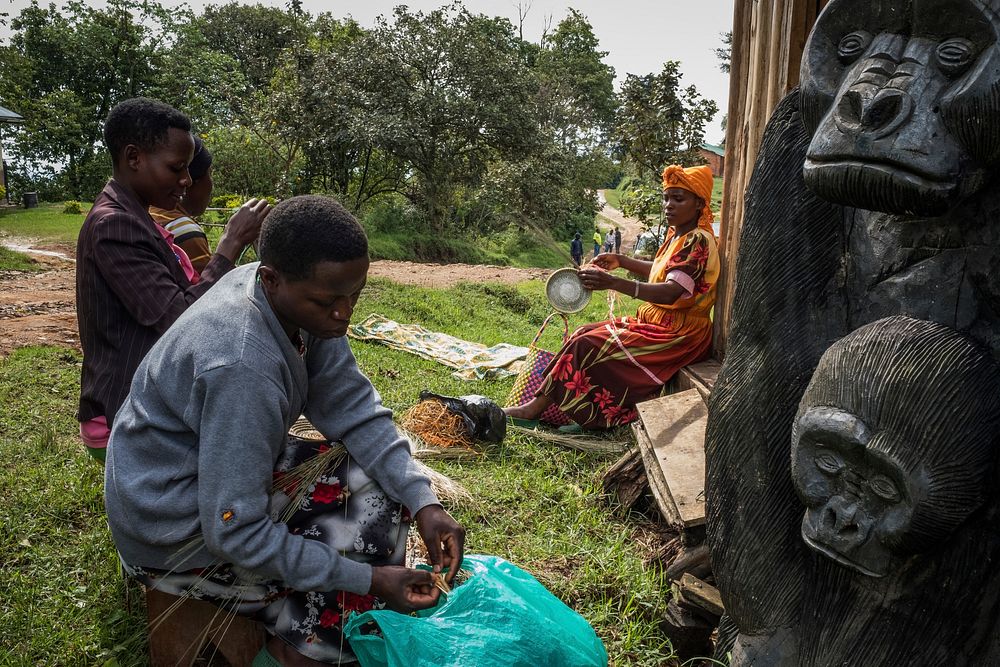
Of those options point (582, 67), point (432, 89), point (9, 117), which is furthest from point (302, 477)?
point (582, 67)

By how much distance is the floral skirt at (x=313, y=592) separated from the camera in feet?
7.20

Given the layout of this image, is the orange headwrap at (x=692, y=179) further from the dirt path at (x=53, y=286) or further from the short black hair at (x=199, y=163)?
the dirt path at (x=53, y=286)

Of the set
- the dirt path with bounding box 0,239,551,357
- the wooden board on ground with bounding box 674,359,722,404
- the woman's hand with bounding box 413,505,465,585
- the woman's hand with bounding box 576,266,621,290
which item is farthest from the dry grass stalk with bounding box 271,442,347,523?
the dirt path with bounding box 0,239,551,357

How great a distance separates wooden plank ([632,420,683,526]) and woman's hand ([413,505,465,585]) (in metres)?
1.11

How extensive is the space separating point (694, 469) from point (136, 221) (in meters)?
2.46

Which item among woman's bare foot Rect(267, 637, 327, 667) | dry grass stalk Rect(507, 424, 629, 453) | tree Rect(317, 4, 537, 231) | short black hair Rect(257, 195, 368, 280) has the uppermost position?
tree Rect(317, 4, 537, 231)

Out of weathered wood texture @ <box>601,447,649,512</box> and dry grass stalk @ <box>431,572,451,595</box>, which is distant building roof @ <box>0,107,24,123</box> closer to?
weathered wood texture @ <box>601,447,649,512</box>

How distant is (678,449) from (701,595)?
100cm

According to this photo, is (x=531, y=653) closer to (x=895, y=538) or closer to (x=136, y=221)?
(x=895, y=538)

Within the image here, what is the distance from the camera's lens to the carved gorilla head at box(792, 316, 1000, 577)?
1.31 metres

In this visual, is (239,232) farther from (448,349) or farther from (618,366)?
(448,349)

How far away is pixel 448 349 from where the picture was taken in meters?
6.93

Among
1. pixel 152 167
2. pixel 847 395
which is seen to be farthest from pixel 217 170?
pixel 847 395

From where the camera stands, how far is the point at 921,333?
135 centimetres
